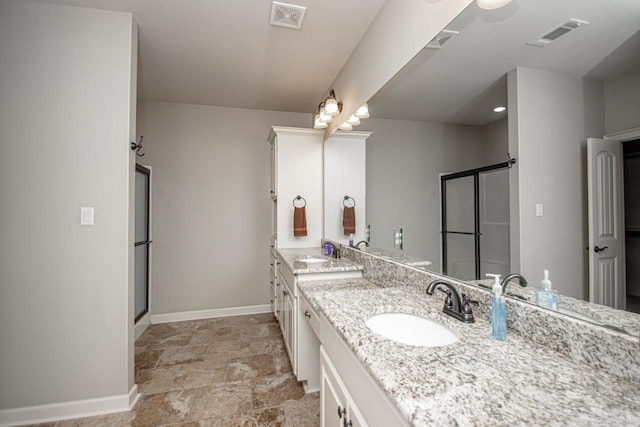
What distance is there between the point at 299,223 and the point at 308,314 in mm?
1314

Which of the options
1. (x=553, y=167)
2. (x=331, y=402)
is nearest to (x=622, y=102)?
(x=553, y=167)

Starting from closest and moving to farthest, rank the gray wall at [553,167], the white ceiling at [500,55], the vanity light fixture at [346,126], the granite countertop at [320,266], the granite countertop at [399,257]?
the white ceiling at [500,55]
the gray wall at [553,167]
the granite countertop at [399,257]
the granite countertop at [320,266]
the vanity light fixture at [346,126]

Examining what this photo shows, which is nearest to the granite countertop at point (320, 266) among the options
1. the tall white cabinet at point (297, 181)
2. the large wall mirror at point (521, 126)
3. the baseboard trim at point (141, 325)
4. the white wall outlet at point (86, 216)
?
the tall white cabinet at point (297, 181)

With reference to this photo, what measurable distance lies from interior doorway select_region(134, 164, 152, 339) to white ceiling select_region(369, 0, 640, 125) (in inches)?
107

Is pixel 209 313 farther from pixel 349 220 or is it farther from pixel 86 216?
pixel 349 220

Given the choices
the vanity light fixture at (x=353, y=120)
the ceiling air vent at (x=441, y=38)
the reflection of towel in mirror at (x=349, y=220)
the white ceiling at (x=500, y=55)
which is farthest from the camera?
the reflection of towel in mirror at (x=349, y=220)

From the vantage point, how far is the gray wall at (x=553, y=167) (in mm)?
808

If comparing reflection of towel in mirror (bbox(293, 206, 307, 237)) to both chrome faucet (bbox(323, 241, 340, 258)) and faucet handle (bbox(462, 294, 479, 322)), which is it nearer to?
chrome faucet (bbox(323, 241, 340, 258))

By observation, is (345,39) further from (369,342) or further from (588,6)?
(369,342)

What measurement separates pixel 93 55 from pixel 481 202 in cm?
247

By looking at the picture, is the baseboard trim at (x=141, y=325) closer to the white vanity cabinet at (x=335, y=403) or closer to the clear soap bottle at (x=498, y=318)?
the white vanity cabinet at (x=335, y=403)

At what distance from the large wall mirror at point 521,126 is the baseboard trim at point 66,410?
2111 millimetres

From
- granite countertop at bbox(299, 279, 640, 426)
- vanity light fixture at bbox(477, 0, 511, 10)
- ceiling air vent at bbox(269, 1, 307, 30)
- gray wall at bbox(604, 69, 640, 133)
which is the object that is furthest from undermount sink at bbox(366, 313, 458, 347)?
ceiling air vent at bbox(269, 1, 307, 30)

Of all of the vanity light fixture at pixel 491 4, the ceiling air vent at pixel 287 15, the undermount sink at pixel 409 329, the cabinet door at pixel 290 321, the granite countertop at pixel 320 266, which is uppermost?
the ceiling air vent at pixel 287 15
